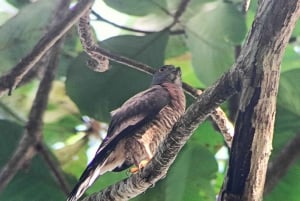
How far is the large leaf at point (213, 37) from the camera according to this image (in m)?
1.69

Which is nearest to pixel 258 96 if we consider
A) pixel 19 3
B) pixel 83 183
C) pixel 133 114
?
pixel 83 183

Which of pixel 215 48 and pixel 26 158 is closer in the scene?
pixel 26 158

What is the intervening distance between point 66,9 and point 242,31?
1.22 feet

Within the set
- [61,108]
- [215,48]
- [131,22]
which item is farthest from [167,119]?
[131,22]

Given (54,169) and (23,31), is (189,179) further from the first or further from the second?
(23,31)

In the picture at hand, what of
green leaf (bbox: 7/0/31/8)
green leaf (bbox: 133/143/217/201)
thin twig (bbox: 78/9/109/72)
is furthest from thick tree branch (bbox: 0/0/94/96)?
green leaf (bbox: 7/0/31/8)

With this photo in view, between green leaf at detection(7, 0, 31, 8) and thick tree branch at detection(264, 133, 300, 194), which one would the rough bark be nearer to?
thick tree branch at detection(264, 133, 300, 194)

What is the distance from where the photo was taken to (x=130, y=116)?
1565mm

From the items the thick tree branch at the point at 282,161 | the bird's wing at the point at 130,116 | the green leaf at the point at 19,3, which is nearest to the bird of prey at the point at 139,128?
the bird's wing at the point at 130,116

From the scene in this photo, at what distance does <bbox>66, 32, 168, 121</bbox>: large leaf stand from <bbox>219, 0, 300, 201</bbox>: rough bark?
70 cm

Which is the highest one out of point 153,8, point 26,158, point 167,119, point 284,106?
point 153,8

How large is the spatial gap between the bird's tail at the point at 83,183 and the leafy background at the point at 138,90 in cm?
25

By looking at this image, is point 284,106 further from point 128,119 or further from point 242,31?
point 128,119

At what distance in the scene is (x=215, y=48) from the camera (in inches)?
67.8
